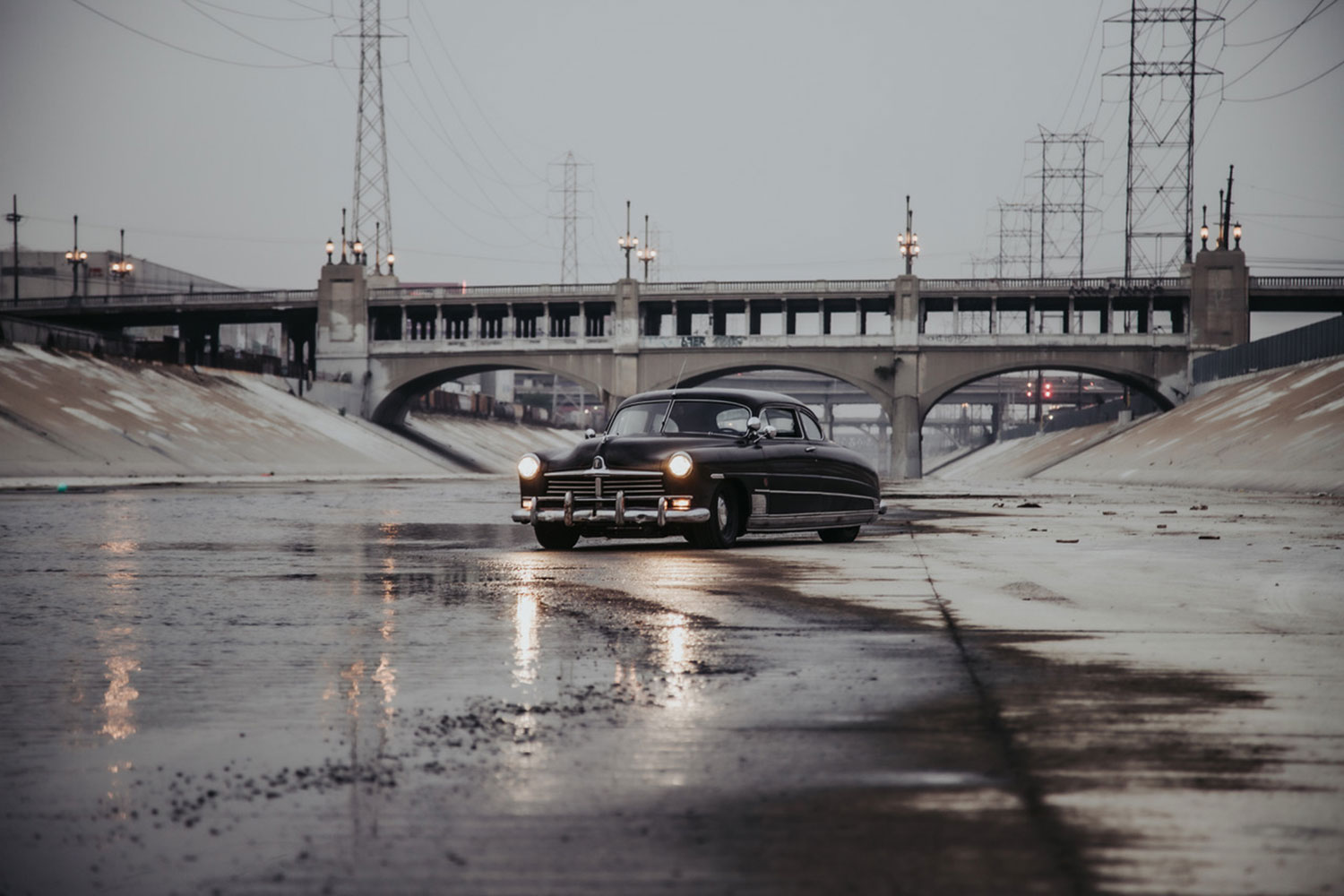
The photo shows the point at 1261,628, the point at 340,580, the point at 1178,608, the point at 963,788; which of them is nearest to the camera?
the point at 963,788

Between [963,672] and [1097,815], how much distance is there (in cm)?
244

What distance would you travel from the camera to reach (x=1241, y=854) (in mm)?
3420

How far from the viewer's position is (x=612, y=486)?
14039 millimetres

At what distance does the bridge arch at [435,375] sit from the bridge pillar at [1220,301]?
3206 cm

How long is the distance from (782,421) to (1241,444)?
107ft

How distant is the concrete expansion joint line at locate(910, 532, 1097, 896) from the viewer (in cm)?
326

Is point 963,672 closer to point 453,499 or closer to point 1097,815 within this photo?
point 1097,815

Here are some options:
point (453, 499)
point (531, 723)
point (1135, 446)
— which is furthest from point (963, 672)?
point (1135, 446)

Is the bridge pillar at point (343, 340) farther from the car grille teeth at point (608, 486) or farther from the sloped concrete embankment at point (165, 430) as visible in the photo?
the car grille teeth at point (608, 486)

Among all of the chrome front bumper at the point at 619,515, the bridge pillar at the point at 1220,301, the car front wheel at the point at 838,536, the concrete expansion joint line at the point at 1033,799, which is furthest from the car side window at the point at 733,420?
the bridge pillar at the point at 1220,301

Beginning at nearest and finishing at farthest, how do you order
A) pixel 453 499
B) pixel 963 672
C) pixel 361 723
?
pixel 361 723 → pixel 963 672 → pixel 453 499

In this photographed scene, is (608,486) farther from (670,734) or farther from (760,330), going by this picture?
(760,330)

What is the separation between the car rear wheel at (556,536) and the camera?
1461cm

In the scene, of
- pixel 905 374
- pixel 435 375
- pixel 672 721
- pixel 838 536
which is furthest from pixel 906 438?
pixel 672 721
